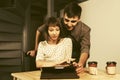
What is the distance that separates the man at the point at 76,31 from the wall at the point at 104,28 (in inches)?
31.9

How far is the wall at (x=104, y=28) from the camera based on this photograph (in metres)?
3.05

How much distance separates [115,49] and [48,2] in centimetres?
111

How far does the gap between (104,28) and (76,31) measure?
1023mm

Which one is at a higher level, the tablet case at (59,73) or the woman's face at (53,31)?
the woman's face at (53,31)

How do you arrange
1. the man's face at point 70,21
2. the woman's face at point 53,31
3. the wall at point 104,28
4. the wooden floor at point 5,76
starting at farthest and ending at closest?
the wooden floor at point 5,76
the wall at point 104,28
the man's face at point 70,21
the woman's face at point 53,31

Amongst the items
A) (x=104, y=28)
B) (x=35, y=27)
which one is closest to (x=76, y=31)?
(x=104, y=28)

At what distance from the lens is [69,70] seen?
175 centimetres

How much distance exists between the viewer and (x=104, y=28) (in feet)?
10.7

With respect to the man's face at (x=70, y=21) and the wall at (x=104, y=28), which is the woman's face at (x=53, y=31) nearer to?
the man's face at (x=70, y=21)

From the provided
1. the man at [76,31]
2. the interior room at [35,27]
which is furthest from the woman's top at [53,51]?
the interior room at [35,27]

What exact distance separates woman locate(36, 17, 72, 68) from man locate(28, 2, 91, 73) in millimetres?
133

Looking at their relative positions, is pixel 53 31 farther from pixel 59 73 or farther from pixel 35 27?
pixel 35 27

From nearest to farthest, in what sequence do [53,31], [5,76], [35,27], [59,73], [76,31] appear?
[59,73] → [53,31] → [76,31] → [35,27] → [5,76]

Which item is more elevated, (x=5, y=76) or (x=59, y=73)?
(x=59, y=73)
